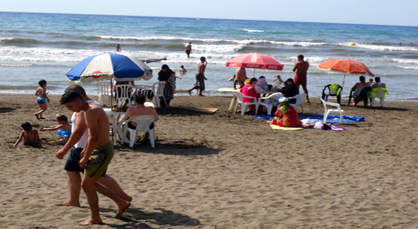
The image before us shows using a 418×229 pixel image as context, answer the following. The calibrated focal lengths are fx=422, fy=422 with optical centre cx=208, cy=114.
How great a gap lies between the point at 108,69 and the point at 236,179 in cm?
372

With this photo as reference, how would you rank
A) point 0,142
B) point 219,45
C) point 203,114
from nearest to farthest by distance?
point 0,142, point 203,114, point 219,45

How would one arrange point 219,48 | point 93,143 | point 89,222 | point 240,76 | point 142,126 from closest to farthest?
1. point 93,143
2. point 89,222
3. point 142,126
4. point 240,76
5. point 219,48

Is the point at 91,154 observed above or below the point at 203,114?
above

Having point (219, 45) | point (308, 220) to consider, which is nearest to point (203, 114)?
point (308, 220)

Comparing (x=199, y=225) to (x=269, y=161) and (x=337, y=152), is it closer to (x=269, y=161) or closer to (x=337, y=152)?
(x=269, y=161)

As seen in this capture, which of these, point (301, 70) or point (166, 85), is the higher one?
point (301, 70)

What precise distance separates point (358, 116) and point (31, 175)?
8.28m

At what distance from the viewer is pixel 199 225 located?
13.5 ft

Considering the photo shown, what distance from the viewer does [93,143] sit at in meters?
3.70

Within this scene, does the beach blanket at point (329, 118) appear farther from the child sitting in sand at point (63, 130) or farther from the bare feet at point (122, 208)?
the bare feet at point (122, 208)

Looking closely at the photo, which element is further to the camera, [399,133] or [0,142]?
[399,133]

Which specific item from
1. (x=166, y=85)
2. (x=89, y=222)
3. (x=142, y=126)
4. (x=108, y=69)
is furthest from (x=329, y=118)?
(x=89, y=222)

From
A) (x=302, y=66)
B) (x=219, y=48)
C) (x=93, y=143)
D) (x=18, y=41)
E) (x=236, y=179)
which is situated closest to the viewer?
(x=93, y=143)

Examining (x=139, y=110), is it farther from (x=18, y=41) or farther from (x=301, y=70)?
(x=18, y=41)
